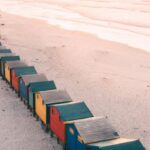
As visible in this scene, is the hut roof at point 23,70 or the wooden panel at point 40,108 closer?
the wooden panel at point 40,108

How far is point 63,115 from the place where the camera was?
21.6 meters

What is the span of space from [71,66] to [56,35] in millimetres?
22661

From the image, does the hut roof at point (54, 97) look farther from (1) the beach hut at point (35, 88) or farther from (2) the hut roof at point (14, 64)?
(2) the hut roof at point (14, 64)

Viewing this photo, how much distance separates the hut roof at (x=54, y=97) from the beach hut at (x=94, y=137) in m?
3.69

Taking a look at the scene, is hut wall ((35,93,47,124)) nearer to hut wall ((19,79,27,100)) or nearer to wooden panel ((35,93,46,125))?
wooden panel ((35,93,46,125))

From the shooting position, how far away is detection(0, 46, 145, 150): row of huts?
62.6 ft

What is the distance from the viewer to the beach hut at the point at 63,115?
21.5 m

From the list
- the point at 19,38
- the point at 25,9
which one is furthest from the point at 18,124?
the point at 25,9

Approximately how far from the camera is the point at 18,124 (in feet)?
84.2

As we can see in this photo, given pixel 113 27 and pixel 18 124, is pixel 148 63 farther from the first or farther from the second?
pixel 113 27

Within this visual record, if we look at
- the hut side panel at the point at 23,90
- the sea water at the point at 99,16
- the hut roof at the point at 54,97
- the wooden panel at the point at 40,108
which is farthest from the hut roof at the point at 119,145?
the sea water at the point at 99,16

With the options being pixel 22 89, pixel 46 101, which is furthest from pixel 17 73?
pixel 46 101

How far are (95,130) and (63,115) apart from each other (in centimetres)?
268

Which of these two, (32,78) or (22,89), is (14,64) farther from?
(32,78)
